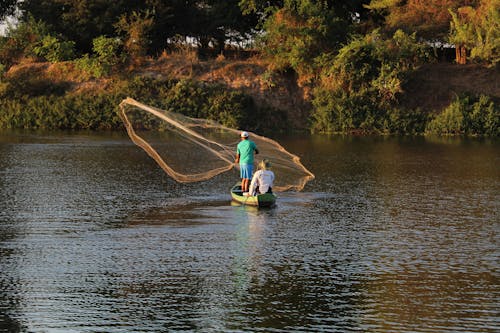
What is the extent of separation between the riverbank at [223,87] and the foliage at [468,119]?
2.55 m

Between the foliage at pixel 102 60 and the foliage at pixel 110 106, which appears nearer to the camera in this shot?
the foliage at pixel 110 106

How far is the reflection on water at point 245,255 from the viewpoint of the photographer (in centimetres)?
1427

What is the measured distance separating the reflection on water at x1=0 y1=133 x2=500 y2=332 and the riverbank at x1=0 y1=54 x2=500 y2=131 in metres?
35.6

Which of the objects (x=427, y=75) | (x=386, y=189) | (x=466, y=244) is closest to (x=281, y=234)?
(x=466, y=244)

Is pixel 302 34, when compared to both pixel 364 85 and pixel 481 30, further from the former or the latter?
pixel 481 30

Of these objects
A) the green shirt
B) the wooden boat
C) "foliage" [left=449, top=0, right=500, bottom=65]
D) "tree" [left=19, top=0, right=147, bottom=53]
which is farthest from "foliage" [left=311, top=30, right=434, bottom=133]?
the wooden boat

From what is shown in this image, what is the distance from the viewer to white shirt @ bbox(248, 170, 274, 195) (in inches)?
1006

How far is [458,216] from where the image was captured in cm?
2450

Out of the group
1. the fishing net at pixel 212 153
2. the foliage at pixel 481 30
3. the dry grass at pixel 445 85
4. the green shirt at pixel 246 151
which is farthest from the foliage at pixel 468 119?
the green shirt at pixel 246 151

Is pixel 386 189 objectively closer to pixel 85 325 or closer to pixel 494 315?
pixel 494 315

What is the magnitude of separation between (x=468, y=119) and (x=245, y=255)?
48.7 m

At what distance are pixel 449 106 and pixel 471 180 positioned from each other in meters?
34.6

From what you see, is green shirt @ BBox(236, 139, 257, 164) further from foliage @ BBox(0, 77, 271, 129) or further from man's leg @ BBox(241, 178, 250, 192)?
foliage @ BBox(0, 77, 271, 129)

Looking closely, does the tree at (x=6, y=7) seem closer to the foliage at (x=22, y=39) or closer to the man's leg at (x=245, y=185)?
the foliage at (x=22, y=39)
